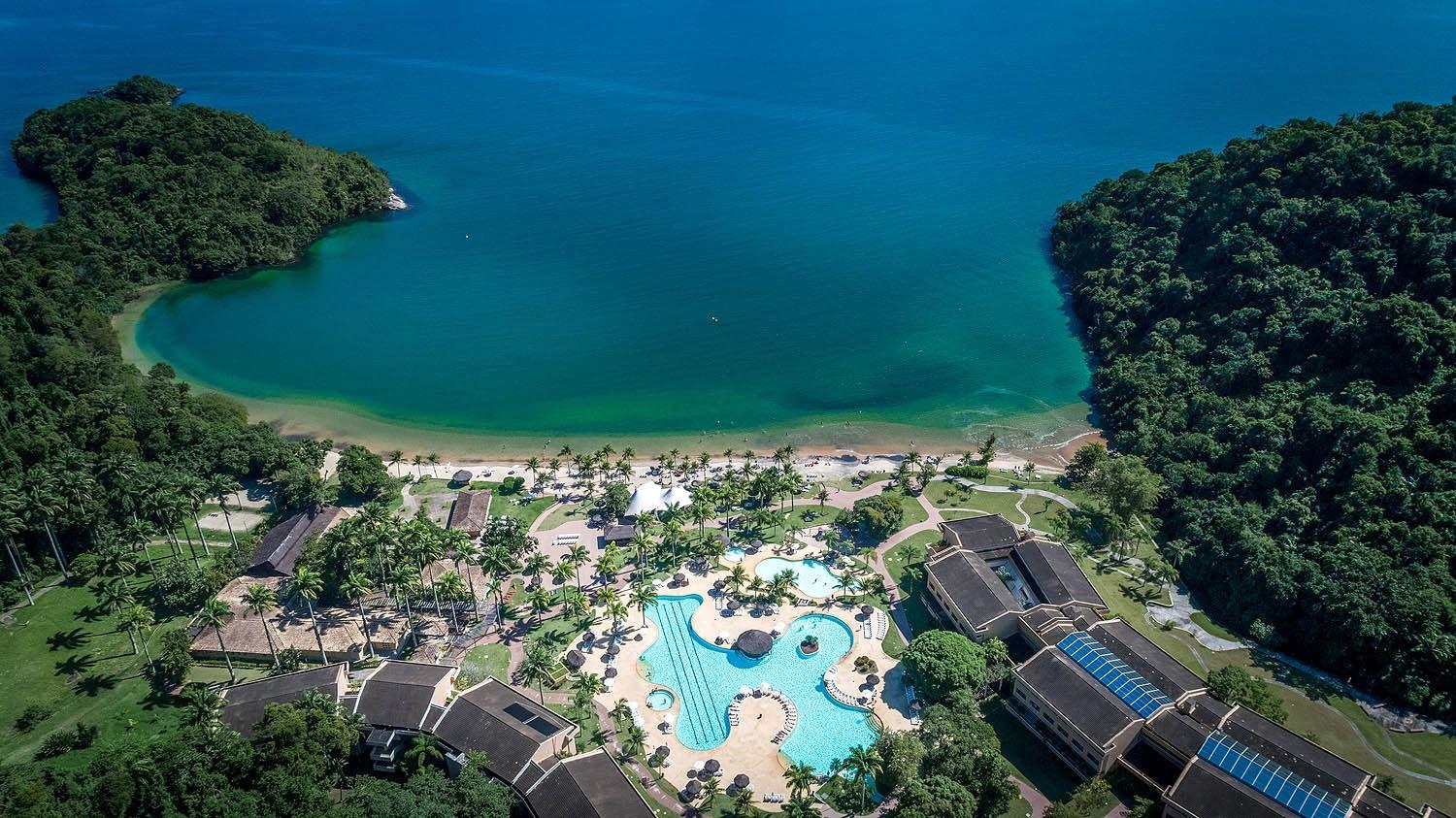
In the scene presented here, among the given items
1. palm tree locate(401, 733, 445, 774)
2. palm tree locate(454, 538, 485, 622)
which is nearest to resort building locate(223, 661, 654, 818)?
palm tree locate(401, 733, 445, 774)

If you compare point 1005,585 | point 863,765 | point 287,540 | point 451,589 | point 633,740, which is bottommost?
point 633,740

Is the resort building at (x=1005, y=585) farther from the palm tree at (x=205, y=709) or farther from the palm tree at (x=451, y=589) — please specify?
the palm tree at (x=205, y=709)

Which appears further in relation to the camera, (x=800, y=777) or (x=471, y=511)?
(x=471, y=511)

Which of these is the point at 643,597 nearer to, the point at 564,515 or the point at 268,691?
the point at 564,515

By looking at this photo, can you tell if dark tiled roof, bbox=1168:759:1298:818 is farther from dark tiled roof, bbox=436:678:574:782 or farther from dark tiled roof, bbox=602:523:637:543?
dark tiled roof, bbox=602:523:637:543

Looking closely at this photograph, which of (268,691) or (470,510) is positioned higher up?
(470,510)

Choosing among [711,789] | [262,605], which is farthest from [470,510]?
[711,789]

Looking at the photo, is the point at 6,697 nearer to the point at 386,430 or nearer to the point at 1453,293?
the point at 386,430
